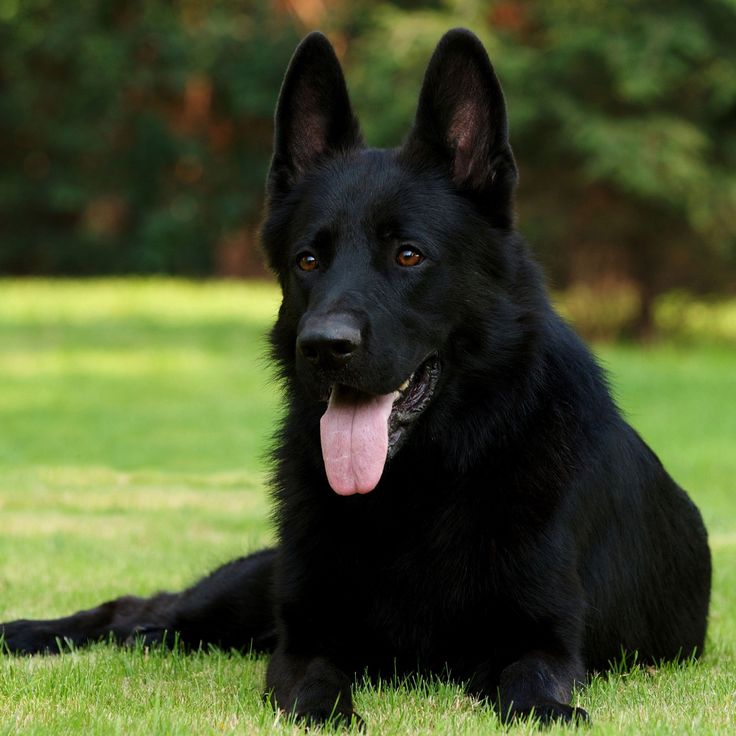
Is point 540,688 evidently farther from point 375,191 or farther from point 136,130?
point 136,130

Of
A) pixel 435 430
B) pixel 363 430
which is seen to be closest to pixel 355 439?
pixel 363 430

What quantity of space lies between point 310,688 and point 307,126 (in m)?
1.87

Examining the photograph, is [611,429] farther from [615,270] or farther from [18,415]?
[615,270]

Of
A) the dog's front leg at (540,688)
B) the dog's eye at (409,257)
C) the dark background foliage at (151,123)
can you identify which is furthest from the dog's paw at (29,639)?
the dark background foliage at (151,123)

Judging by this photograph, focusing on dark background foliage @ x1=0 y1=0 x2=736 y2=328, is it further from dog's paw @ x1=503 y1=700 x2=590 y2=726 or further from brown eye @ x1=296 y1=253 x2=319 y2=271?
dog's paw @ x1=503 y1=700 x2=590 y2=726

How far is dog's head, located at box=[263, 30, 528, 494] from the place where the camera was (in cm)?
367

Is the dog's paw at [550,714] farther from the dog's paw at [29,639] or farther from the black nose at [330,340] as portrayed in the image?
the dog's paw at [29,639]

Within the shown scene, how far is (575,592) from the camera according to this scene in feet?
12.7

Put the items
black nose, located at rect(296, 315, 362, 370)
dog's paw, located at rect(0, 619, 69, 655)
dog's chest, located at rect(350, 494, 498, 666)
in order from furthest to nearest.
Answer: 1. dog's paw, located at rect(0, 619, 69, 655)
2. dog's chest, located at rect(350, 494, 498, 666)
3. black nose, located at rect(296, 315, 362, 370)

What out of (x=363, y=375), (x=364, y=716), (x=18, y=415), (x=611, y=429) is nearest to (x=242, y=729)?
(x=364, y=716)

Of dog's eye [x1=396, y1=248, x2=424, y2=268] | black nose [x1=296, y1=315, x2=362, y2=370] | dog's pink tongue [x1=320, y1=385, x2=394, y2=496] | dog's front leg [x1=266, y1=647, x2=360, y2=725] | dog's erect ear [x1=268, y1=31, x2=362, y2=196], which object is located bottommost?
dog's front leg [x1=266, y1=647, x2=360, y2=725]

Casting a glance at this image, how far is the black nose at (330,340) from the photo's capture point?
11.6 feet

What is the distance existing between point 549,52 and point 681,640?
51.6ft

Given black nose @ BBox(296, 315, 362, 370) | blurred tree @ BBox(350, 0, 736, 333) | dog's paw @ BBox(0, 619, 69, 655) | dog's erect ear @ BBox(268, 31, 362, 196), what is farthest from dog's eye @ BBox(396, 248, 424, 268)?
blurred tree @ BBox(350, 0, 736, 333)
